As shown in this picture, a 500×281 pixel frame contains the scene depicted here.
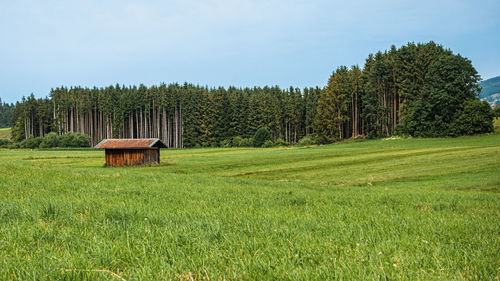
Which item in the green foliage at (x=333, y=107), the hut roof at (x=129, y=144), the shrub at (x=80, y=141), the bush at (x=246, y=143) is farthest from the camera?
the shrub at (x=80, y=141)

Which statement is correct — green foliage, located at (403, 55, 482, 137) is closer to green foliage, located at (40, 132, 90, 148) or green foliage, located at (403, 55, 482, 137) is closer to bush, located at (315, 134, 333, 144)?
bush, located at (315, 134, 333, 144)

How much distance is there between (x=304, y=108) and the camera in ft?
364

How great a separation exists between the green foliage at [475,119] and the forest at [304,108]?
16 centimetres

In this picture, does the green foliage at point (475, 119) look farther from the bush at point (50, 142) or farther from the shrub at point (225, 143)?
the bush at point (50, 142)

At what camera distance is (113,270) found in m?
2.72

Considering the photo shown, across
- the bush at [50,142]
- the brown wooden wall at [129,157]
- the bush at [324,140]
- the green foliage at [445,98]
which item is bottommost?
the brown wooden wall at [129,157]

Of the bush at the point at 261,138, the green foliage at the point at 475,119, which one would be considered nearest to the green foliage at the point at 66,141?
the bush at the point at 261,138

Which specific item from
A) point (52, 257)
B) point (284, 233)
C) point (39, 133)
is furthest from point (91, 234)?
point (39, 133)

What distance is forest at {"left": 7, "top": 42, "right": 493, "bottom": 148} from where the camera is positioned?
6544cm

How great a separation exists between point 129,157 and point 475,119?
208 ft

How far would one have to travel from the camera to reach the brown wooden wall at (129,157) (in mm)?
41500

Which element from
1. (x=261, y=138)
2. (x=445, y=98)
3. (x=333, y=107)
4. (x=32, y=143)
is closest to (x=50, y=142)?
(x=32, y=143)

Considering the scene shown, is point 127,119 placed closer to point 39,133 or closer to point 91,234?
point 39,133

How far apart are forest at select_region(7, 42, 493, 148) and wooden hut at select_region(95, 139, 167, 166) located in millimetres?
51798
